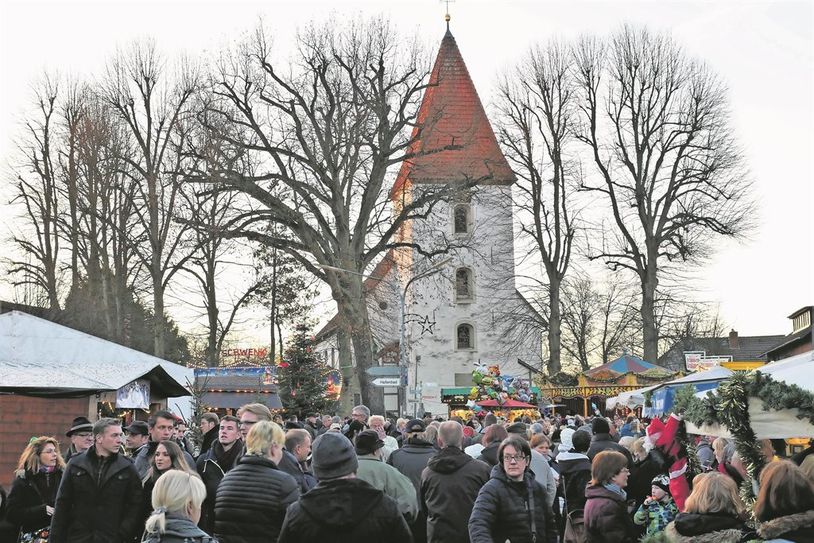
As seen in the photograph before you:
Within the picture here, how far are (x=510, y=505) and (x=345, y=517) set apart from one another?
2.46 m

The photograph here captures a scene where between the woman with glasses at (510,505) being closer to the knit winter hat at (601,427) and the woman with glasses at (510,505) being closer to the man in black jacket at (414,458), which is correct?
the man in black jacket at (414,458)

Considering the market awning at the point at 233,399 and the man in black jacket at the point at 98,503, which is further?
the market awning at the point at 233,399

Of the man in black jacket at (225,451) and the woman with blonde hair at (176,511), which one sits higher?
the man in black jacket at (225,451)

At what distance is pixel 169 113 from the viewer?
134 ft

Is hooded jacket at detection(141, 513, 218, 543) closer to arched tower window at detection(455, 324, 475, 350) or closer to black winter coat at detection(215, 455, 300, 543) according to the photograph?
black winter coat at detection(215, 455, 300, 543)

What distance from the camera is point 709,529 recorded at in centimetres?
643

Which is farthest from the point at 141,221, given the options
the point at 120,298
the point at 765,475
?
the point at 765,475

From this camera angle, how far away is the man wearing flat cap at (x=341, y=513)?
5.50 metres

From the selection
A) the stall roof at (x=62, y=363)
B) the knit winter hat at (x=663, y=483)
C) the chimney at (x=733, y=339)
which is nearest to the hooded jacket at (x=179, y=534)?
the knit winter hat at (x=663, y=483)

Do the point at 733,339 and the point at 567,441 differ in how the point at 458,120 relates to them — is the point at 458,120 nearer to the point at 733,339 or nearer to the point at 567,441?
the point at 733,339

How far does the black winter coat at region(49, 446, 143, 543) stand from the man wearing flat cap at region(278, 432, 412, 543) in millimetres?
3009

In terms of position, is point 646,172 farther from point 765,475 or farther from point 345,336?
point 765,475

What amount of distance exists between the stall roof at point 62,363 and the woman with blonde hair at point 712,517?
46.8 ft

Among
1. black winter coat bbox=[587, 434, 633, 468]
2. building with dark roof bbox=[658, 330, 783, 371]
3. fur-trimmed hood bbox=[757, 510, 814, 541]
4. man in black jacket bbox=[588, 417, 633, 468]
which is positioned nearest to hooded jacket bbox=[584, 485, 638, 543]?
fur-trimmed hood bbox=[757, 510, 814, 541]
